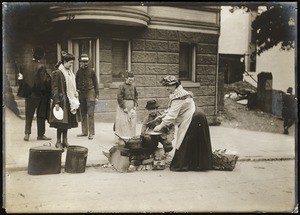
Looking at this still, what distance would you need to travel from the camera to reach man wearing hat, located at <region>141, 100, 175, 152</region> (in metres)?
7.19

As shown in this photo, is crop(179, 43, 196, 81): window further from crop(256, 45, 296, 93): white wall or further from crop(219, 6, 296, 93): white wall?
crop(256, 45, 296, 93): white wall

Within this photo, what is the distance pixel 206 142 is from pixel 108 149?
1.72m

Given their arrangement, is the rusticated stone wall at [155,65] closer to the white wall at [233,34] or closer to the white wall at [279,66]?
the white wall at [233,34]

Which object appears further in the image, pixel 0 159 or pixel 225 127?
pixel 225 127

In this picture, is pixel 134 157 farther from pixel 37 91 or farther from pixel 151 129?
pixel 37 91

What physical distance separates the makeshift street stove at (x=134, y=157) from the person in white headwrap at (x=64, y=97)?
880 millimetres

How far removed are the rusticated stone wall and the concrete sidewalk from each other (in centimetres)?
43

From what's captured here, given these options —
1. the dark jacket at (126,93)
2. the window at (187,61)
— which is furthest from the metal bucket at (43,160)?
the window at (187,61)

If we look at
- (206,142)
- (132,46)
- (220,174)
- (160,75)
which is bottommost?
(220,174)

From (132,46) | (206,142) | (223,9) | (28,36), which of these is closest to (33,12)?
(28,36)

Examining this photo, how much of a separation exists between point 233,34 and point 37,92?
361 cm

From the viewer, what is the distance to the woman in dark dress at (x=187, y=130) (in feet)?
23.4

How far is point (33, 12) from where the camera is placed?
6777mm

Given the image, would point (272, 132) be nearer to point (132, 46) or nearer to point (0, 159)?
point (132, 46)
